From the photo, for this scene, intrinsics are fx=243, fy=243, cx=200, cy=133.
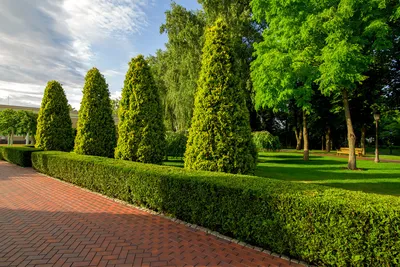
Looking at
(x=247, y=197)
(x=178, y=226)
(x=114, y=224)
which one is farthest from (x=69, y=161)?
(x=247, y=197)

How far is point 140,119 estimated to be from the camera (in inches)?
380

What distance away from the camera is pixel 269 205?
387 cm

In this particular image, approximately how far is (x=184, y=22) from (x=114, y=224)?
19229 millimetres

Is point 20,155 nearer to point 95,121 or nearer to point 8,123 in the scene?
point 95,121

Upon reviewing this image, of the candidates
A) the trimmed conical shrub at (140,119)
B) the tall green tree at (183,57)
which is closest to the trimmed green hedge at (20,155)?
the trimmed conical shrub at (140,119)

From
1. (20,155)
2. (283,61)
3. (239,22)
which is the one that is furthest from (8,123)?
(283,61)

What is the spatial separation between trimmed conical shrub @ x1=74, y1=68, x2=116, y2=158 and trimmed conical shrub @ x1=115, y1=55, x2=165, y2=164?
2241 millimetres

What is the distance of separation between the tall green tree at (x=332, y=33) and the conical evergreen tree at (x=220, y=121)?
668 centimetres

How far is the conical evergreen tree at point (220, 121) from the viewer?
6.75 meters

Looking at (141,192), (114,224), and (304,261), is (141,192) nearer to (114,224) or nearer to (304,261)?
(114,224)

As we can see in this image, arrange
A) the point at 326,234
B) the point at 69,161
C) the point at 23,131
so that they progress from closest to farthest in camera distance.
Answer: the point at 326,234 → the point at 69,161 → the point at 23,131

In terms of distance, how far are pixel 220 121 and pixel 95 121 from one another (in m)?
7.40

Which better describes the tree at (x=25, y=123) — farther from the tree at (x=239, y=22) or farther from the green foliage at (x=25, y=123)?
the tree at (x=239, y=22)

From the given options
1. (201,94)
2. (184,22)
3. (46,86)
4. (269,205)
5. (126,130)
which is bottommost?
(269,205)
